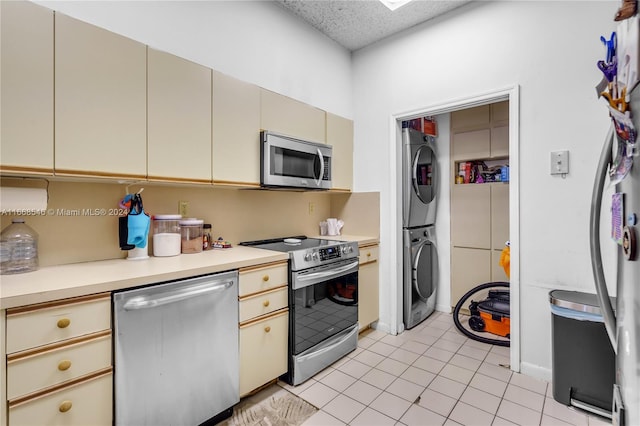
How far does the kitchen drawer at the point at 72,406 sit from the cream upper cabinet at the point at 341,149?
2.14 metres

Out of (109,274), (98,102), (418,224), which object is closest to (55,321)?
(109,274)

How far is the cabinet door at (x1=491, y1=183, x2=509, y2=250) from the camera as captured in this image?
312 centimetres

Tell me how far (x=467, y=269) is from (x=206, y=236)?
107 inches

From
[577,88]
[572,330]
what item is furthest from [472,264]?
[577,88]

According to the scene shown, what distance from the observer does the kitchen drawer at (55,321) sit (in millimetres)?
1100

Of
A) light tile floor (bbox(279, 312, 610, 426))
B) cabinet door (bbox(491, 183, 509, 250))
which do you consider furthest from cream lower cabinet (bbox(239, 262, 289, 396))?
cabinet door (bbox(491, 183, 509, 250))

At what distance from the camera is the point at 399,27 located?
2.75m

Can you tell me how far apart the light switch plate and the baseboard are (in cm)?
133

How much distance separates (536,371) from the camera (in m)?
2.13

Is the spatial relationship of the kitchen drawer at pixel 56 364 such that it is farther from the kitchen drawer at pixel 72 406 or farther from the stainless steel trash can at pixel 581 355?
the stainless steel trash can at pixel 581 355

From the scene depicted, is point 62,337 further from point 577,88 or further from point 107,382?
point 577,88

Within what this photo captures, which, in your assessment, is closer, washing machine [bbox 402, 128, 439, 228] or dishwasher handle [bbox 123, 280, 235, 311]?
dishwasher handle [bbox 123, 280, 235, 311]

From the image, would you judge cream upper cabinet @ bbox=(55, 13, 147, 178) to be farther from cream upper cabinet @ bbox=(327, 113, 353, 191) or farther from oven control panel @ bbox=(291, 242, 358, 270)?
cream upper cabinet @ bbox=(327, 113, 353, 191)

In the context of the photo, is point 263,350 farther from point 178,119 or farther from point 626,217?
point 626,217
